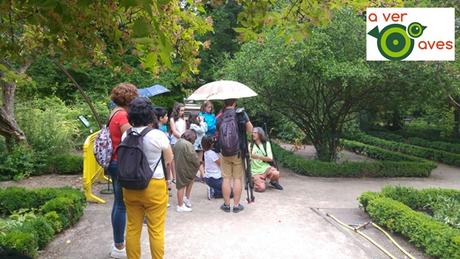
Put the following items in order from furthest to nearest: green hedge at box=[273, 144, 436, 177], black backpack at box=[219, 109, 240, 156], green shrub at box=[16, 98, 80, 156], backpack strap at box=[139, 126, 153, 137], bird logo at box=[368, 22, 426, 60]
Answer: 1. green hedge at box=[273, 144, 436, 177]
2. green shrub at box=[16, 98, 80, 156]
3. bird logo at box=[368, 22, 426, 60]
4. black backpack at box=[219, 109, 240, 156]
5. backpack strap at box=[139, 126, 153, 137]

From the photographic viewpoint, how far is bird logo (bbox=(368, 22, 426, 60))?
1050cm

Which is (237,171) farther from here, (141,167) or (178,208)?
(141,167)

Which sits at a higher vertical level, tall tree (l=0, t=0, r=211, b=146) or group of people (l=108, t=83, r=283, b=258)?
tall tree (l=0, t=0, r=211, b=146)

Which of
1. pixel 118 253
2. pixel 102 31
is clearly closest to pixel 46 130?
pixel 118 253

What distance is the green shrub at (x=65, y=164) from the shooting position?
11.5 m

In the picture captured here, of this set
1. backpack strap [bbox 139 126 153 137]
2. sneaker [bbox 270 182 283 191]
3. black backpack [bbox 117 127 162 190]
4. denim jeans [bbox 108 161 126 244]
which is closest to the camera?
black backpack [bbox 117 127 162 190]

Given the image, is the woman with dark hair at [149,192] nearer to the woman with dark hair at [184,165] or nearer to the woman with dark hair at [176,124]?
the woman with dark hair at [184,165]

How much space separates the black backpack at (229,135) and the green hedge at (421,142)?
611 inches

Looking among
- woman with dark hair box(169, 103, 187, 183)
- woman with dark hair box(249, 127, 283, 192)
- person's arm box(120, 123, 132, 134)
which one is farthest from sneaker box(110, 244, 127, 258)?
woman with dark hair box(169, 103, 187, 183)

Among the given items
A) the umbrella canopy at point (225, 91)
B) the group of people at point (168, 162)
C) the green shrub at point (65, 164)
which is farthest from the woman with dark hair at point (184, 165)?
the green shrub at point (65, 164)

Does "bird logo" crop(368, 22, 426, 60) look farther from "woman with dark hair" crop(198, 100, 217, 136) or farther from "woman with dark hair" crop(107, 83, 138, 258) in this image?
"woman with dark hair" crop(107, 83, 138, 258)

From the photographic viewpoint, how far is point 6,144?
1192cm

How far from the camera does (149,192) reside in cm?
441

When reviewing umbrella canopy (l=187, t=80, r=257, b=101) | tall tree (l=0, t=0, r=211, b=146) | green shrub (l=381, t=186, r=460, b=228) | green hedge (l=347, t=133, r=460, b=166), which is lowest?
green hedge (l=347, t=133, r=460, b=166)
